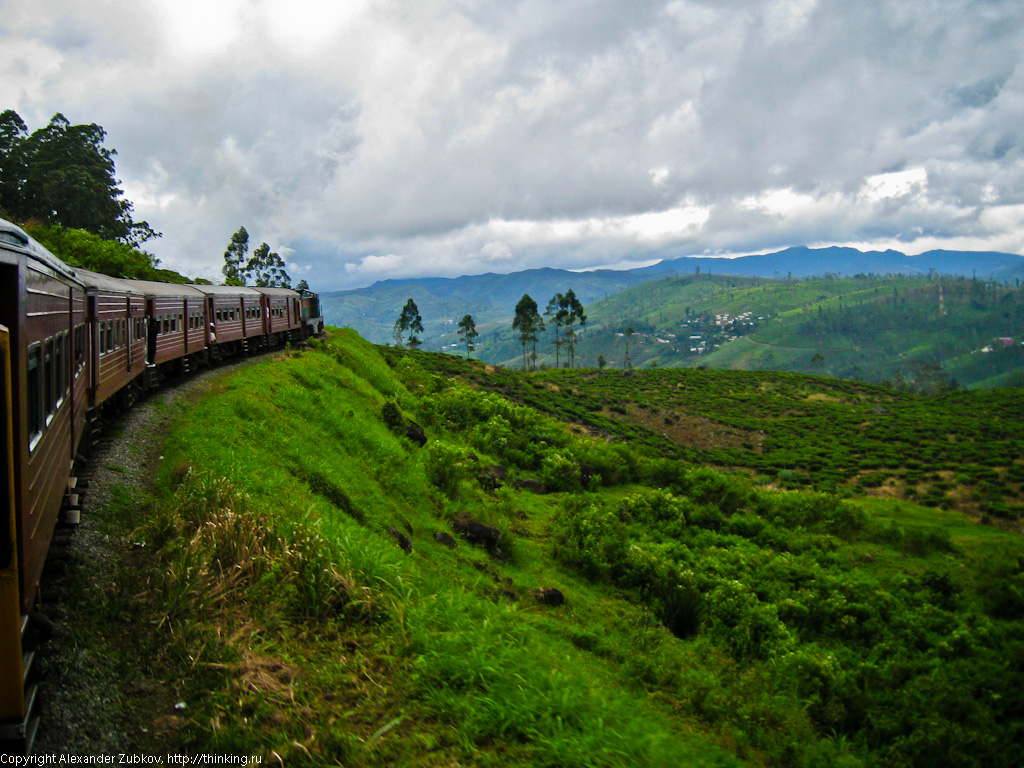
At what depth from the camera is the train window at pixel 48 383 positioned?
5219 millimetres

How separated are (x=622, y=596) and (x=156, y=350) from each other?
12241mm

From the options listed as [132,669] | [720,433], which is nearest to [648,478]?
[132,669]

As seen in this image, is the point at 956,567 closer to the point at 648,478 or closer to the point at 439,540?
the point at 648,478

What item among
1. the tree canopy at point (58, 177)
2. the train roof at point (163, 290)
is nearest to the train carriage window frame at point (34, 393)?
the train roof at point (163, 290)

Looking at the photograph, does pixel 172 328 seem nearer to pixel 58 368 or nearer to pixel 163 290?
pixel 163 290

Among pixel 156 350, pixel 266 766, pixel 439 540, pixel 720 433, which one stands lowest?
pixel 720 433

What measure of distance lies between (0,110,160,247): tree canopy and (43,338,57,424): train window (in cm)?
4364

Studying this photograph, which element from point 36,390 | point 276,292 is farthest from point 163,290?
point 276,292

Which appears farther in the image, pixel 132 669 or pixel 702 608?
pixel 702 608

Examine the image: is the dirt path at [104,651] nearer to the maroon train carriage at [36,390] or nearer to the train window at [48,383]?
the maroon train carriage at [36,390]

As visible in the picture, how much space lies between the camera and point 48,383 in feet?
17.9

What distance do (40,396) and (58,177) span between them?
49160 millimetres

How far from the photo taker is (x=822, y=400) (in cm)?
7762

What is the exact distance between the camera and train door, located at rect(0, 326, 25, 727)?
130 inches
